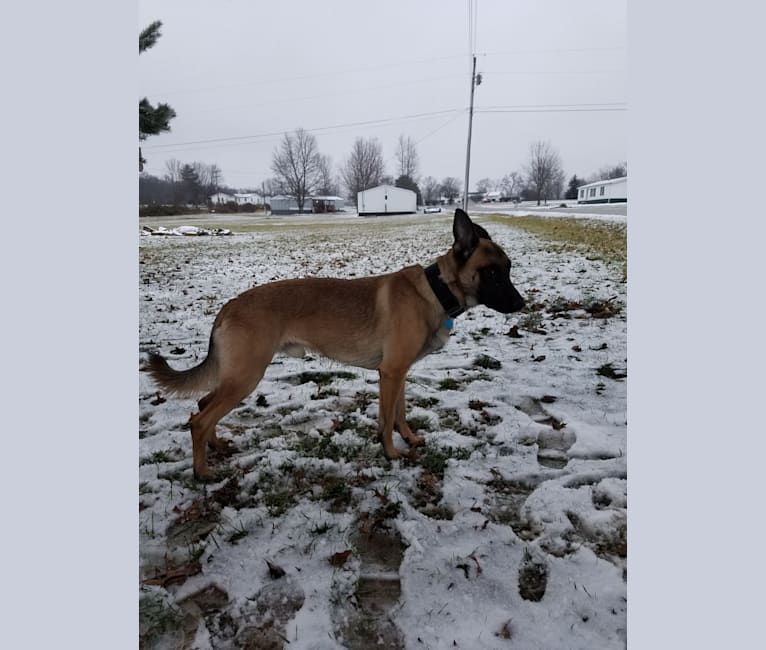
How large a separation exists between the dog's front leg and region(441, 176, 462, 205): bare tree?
3.68 m

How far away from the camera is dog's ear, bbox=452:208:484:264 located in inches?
101

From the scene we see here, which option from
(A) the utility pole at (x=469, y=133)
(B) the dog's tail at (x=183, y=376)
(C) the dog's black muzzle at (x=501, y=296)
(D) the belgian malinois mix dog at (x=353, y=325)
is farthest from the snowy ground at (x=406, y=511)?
(A) the utility pole at (x=469, y=133)

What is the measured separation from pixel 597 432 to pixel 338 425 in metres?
1.85

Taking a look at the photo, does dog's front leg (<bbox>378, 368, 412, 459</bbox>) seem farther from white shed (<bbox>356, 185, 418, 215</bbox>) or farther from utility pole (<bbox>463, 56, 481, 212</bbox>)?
white shed (<bbox>356, 185, 418, 215</bbox>)

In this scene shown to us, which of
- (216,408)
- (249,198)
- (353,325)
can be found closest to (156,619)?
(216,408)

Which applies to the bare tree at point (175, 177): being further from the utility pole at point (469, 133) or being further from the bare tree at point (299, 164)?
the utility pole at point (469, 133)

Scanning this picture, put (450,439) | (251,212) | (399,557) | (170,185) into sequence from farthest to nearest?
1. (251,212)
2. (170,185)
3. (450,439)
4. (399,557)

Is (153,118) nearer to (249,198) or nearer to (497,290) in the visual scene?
(249,198)

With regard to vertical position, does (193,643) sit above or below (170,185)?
below

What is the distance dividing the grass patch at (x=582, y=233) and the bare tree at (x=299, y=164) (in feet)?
11.9

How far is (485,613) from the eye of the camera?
1.49m

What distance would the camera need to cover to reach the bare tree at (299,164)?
5.63 m

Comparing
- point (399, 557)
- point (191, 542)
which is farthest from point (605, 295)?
point (191, 542)

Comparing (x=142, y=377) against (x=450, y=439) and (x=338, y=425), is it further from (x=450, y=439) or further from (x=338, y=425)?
(x=450, y=439)
